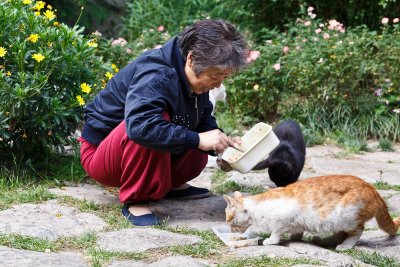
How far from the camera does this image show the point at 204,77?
3.97 m

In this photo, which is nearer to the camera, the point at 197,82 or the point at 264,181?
the point at 197,82

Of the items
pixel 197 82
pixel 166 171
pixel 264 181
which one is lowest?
pixel 264 181

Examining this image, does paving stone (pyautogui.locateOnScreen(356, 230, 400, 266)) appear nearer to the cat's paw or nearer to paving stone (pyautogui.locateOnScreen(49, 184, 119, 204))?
the cat's paw

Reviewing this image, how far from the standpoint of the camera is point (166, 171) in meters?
4.17

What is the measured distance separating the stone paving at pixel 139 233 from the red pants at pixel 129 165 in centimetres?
22

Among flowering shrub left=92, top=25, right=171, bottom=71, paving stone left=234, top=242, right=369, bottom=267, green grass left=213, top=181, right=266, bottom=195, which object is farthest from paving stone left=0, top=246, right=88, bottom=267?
flowering shrub left=92, top=25, right=171, bottom=71

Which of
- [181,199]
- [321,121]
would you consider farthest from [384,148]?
[181,199]

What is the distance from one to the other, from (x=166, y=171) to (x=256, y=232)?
649mm

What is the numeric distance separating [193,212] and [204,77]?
39.9 inches

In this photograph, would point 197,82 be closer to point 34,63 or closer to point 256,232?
point 256,232

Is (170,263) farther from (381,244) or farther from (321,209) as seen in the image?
(381,244)

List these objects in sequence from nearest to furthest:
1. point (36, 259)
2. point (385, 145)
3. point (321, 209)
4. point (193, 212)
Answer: point (36, 259) → point (321, 209) → point (193, 212) → point (385, 145)

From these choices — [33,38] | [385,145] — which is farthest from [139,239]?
[385,145]

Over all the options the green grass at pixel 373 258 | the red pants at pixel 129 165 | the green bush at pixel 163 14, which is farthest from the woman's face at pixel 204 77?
the green bush at pixel 163 14
